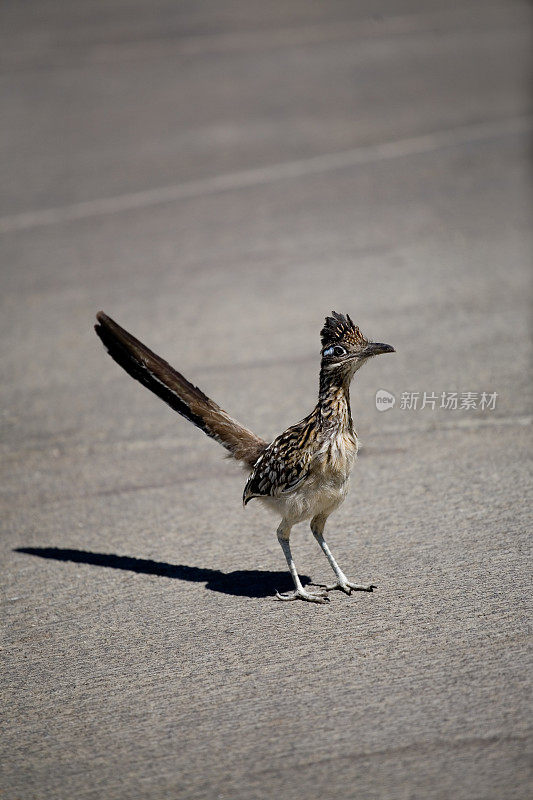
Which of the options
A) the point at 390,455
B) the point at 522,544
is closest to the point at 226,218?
the point at 390,455

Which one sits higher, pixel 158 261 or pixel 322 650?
pixel 158 261

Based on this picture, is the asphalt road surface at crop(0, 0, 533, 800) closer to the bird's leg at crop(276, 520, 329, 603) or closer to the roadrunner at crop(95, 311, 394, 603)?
the bird's leg at crop(276, 520, 329, 603)

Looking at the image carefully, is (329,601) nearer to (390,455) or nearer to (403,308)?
(390,455)

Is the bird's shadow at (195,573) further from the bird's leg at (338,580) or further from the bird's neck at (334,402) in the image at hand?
the bird's neck at (334,402)

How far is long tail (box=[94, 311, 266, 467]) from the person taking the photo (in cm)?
564

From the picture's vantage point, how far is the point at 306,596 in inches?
197

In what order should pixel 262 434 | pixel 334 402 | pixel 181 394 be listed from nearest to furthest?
pixel 334 402 < pixel 181 394 < pixel 262 434

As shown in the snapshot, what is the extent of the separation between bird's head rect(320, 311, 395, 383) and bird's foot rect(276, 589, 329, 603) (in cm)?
112

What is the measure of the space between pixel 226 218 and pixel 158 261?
52.3 inches

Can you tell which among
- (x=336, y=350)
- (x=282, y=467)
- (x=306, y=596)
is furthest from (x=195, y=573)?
(x=336, y=350)

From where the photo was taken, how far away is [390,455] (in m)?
6.72
